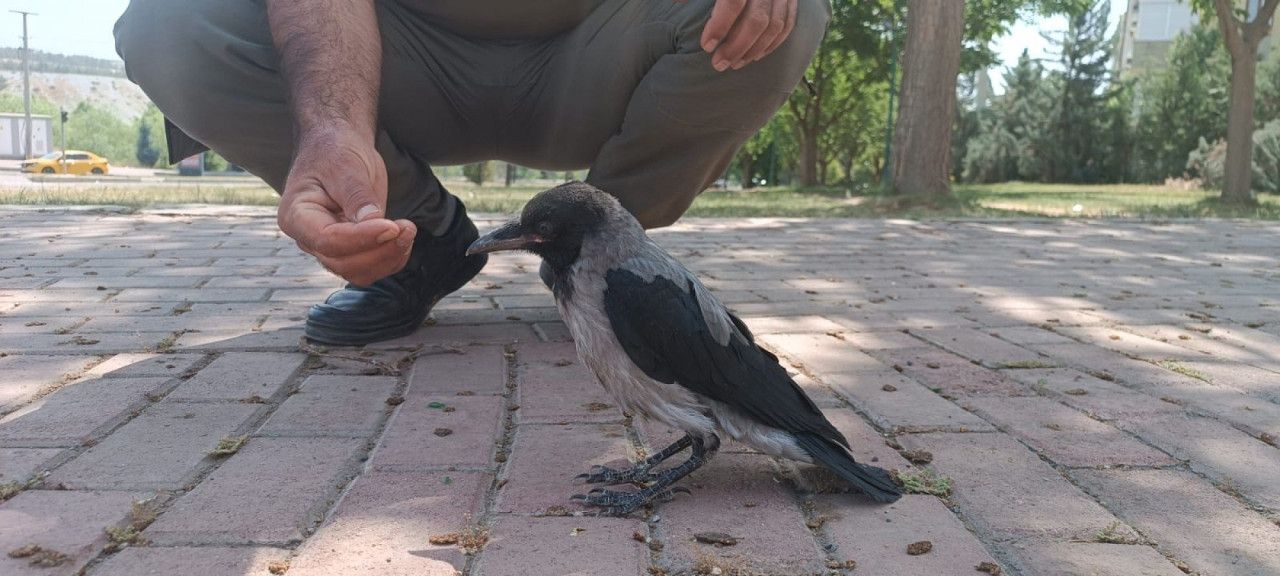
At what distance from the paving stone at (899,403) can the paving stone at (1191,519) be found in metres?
0.40

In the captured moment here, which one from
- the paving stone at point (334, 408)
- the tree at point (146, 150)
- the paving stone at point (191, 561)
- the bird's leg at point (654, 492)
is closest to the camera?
the paving stone at point (191, 561)

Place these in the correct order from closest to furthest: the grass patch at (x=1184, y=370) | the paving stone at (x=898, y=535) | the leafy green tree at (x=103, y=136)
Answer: the paving stone at (x=898, y=535), the grass patch at (x=1184, y=370), the leafy green tree at (x=103, y=136)

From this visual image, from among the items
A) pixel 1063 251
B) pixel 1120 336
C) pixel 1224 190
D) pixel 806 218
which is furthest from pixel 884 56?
pixel 1120 336

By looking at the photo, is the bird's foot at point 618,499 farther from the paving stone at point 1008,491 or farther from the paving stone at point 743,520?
the paving stone at point 1008,491

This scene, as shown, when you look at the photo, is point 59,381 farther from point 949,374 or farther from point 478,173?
point 478,173

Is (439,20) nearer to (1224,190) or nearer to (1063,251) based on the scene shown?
(1063,251)

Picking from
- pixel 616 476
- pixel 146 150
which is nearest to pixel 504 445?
pixel 616 476

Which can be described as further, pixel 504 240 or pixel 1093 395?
pixel 1093 395

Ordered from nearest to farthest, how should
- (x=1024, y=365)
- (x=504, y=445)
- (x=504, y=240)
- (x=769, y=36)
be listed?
(x=504, y=240)
(x=504, y=445)
(x=769, y=36)
(x=1024, y=365)

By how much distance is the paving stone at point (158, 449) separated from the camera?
1.94 m

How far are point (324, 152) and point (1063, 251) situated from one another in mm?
5826

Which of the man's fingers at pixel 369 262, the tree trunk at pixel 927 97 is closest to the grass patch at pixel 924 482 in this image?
the man's fingers at pixel 369 262

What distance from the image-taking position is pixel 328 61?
8.21 feet

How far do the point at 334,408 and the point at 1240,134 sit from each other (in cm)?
1603
